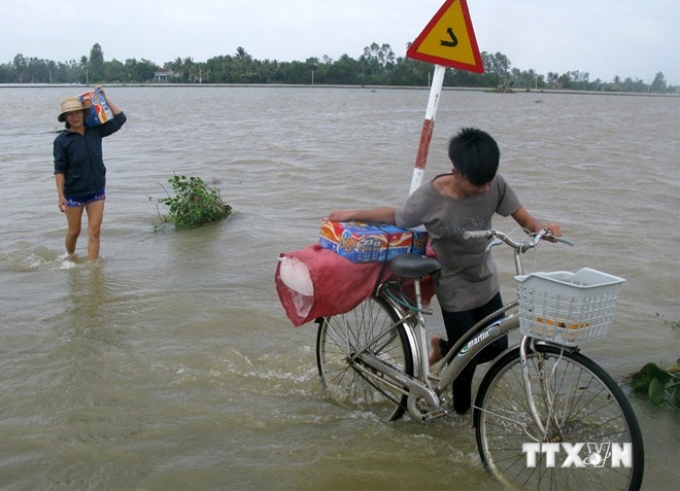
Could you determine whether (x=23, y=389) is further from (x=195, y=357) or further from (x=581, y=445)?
(x=581, y=445)

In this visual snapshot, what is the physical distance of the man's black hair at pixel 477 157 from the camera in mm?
3465

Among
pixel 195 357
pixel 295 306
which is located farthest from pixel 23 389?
pixel 295 306

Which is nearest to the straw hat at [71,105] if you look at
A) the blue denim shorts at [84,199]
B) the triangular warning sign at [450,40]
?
the blue denim shorts at [84,199]

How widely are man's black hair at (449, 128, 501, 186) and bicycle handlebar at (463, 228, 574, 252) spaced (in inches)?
9.5

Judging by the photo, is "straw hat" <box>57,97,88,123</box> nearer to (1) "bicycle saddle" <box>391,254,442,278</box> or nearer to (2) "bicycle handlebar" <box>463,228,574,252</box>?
(1) "bicycle saddle" <box>391,254,442,278</box>

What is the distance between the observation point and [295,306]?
13.3 ft

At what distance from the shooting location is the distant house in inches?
6703

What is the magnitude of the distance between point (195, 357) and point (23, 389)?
3.94 feet

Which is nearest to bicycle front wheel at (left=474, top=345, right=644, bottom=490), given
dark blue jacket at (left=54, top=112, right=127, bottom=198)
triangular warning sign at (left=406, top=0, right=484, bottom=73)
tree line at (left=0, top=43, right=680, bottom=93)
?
triangular warning sign at (left=406, top=0, right=484, bottom=73)

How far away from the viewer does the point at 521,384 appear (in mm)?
3414

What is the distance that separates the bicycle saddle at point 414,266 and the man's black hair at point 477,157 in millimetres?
518

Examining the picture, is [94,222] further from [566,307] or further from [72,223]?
[566,307]

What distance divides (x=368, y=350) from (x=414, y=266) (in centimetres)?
83

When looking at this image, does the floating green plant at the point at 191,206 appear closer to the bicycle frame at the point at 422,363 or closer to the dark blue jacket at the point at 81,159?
the dark blue jacket at the point at 81,159
